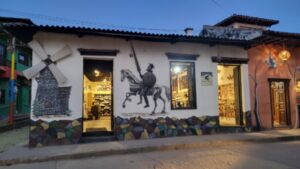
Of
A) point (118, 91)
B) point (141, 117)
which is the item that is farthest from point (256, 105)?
point (118, 91)

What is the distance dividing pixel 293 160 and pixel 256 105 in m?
4.85

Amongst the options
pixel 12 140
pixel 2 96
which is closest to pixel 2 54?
pixel 2 96

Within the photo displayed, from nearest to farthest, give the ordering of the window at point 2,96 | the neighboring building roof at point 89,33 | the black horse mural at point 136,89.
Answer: the neighboring building roof at point 89,33, the black horse mural at point 136,89, the window at point 2,96

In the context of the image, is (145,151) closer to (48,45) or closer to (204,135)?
(204,135)

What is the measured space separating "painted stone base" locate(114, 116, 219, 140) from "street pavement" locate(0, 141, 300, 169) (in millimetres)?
1656

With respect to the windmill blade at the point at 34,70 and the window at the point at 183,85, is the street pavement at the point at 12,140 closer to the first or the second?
the windmill blade at the point at 34,70

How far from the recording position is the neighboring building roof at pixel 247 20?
15800 millimetres

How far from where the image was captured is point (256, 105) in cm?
1037

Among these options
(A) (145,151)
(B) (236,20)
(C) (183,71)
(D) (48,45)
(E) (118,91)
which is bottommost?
(A) (145,151)

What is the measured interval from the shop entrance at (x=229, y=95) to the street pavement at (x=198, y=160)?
309 centimetres

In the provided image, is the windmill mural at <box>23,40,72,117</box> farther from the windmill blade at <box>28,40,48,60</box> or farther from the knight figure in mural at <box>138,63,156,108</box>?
the knight figure in mural at <box>138,63,156,108</box>

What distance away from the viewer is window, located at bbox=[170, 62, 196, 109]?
9305mm

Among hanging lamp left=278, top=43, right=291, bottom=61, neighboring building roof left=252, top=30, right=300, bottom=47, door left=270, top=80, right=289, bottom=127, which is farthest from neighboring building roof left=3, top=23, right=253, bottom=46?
door left=270, top=80, right=289, bottom=127

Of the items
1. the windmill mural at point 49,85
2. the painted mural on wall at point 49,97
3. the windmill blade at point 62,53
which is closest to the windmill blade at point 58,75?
the windmill mural at point 49,85
